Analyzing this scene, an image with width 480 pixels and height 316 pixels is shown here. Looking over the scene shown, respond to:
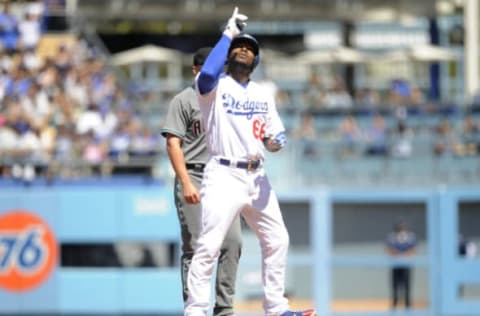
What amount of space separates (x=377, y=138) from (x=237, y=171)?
40.9 feet

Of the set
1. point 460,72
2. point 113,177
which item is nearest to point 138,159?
point 113,177

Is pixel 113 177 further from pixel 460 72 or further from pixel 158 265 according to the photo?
pixel 460 72

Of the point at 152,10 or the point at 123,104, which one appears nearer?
the point at 123,104

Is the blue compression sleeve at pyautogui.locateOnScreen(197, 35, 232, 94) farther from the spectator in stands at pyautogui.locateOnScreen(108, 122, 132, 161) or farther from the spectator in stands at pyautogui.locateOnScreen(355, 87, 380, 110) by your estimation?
the spectator in stands at pyautogui.locateOnScreen(355, 87, 380, 110)

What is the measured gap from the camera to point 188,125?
7.96 metres

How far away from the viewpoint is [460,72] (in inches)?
1024

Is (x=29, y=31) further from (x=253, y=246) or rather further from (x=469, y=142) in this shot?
(x=469, y=142)

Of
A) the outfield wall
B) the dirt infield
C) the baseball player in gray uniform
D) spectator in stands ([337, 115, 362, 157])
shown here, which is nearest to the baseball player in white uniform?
the baseball player in gray uniform

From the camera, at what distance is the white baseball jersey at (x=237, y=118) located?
24.2 feet

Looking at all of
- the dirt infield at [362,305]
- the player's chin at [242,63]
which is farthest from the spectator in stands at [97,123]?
the player's chin at [242,63]

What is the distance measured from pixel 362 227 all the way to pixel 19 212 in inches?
233

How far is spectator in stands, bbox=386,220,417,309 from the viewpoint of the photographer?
2148cm

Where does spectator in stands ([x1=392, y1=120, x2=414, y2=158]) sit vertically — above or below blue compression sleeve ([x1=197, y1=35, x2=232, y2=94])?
below

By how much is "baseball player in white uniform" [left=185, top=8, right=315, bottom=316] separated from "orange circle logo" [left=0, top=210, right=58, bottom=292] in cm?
1290
